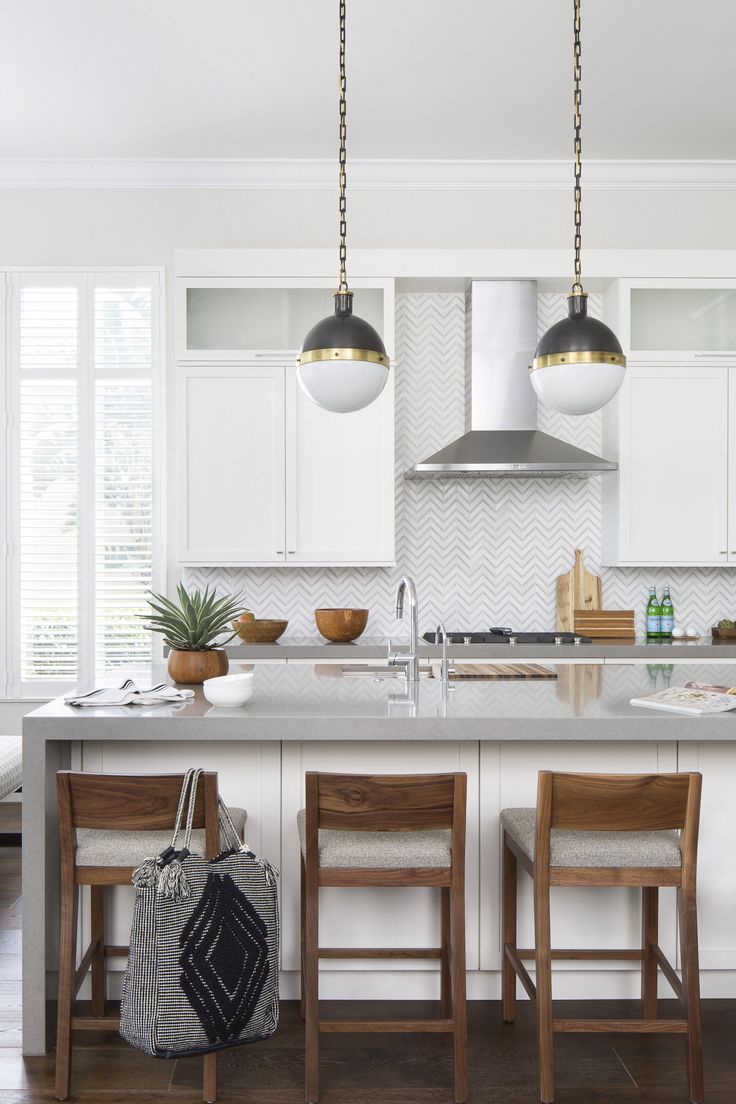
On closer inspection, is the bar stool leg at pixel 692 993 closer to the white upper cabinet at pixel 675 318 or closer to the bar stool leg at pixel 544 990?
the bar stool leg at pixel 544 990

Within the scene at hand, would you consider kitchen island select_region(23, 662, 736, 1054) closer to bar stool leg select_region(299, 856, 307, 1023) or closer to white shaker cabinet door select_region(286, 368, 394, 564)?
bar stool leg select_region(299, 856, 307, 1023)

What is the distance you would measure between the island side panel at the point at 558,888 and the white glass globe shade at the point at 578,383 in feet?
3.15

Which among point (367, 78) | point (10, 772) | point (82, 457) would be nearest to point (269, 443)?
point (82, 457)

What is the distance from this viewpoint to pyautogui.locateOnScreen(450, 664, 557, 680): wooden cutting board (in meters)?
2.89

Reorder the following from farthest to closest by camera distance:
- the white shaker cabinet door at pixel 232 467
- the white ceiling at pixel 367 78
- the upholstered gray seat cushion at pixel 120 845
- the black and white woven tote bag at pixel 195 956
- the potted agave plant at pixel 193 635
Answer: the white shaker cabinet door at pixel 232 467
the white ceiling at pixel 367 78
the potted agave plant at pixel 193 635
the upholstered gray seat cushion at pixel 120 845
the black and white woven tote bag at pixel 195 956

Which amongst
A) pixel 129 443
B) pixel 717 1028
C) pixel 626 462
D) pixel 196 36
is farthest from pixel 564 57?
pixel 717 1028

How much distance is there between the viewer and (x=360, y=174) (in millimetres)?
4531

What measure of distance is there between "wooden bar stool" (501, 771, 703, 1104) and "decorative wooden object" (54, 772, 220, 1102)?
0.75 metres

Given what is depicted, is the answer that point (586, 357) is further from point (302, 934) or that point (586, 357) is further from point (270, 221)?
point (270, 221)

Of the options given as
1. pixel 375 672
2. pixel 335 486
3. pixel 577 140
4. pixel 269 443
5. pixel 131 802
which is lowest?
pixel 131 802

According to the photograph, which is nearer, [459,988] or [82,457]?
[459,988]

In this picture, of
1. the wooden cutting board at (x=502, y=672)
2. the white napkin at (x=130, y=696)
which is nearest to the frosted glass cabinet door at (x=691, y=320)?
the wooden cutting board at (x=502, y=672)

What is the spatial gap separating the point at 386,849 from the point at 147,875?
1.79 feet

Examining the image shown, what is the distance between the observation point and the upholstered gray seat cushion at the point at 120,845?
198 cm
